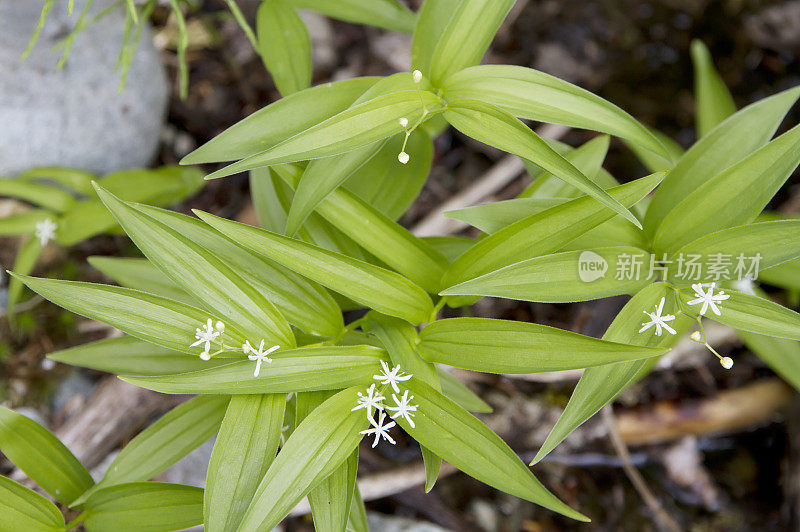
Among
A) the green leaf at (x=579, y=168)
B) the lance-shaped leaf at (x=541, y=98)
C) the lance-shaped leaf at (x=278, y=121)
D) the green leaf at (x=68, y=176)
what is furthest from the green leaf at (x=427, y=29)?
the green leaf at (x=68, y=176)

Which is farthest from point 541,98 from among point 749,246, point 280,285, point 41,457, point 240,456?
point 41,457

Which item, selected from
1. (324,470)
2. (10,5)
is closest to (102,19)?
(10,5)

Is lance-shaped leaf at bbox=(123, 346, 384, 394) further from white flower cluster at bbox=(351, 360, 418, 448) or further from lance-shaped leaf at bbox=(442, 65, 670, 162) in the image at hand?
lance-shaped leaf at bbox=(442, 65, 670, 162)

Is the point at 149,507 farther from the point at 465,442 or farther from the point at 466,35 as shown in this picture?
the point at 466,35

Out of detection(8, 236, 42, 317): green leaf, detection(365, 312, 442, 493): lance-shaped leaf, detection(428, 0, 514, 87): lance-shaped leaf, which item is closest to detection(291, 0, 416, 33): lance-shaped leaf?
detection(428, 0, 514, 87): lance-shaped leaf

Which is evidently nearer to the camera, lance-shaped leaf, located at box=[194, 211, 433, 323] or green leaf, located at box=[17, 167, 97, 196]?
lance-shaped leaf, located at box=[194, 211, 433, 323]

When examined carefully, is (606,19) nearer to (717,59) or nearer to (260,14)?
(717,59)

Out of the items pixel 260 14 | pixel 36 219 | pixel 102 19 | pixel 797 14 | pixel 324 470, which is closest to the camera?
pixel 324 470
